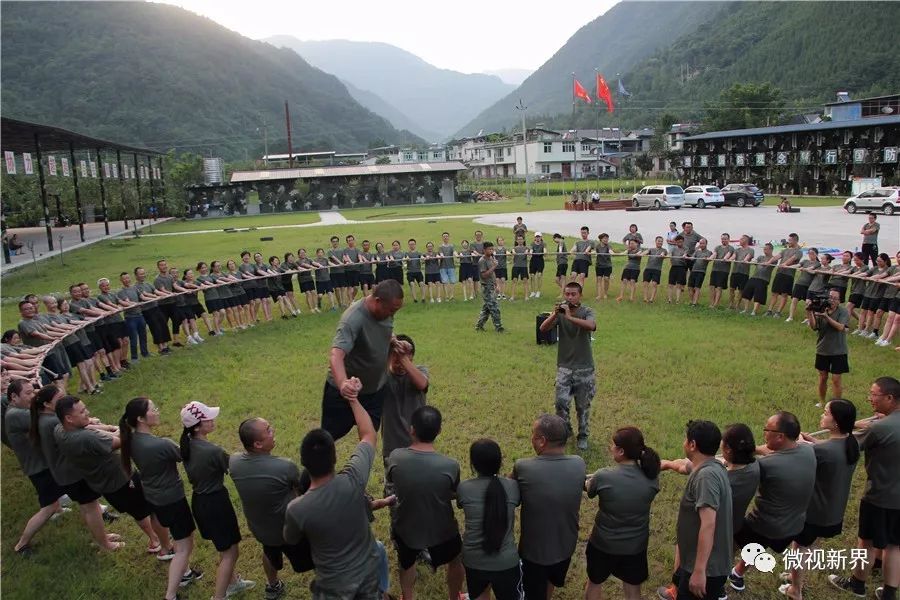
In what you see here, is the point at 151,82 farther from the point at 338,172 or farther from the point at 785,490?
the point at 785,490

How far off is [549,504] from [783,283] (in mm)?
12537

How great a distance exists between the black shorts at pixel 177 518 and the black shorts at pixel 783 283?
13.7 m

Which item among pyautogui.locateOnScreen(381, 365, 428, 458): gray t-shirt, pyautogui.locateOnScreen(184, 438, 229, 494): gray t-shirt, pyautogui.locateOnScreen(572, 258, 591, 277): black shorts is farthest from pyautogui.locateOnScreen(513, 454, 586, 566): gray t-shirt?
pyautogui.locateOnScreen(572, 258, 591, 277): black shorts

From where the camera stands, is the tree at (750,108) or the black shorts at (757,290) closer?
the black shorts at (757,290)

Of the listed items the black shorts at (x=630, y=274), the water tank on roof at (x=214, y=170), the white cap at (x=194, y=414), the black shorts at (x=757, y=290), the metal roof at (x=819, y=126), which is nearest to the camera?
the white cap at (x=194, y=414)

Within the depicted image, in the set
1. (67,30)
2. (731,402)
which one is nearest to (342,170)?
(731,402)

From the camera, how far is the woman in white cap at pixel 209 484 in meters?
5.07

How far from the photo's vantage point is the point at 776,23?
116188 mm

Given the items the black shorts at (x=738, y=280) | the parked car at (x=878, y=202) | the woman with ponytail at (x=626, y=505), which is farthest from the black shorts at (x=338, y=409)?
the parked car at (x=878, y=202)

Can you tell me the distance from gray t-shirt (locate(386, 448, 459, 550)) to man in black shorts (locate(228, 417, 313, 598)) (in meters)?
0.72

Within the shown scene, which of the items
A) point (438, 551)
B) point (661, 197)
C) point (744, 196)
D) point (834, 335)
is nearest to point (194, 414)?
point (438, 551)

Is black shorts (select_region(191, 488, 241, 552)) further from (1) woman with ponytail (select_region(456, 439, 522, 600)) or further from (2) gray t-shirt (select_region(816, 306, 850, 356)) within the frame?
(2) gray t-shirt (select_region(816, 306, 850, 356))

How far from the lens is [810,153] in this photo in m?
54.2

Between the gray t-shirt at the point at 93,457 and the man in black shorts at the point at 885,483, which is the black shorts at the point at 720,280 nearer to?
the man in black shorts at the point at 885,483
